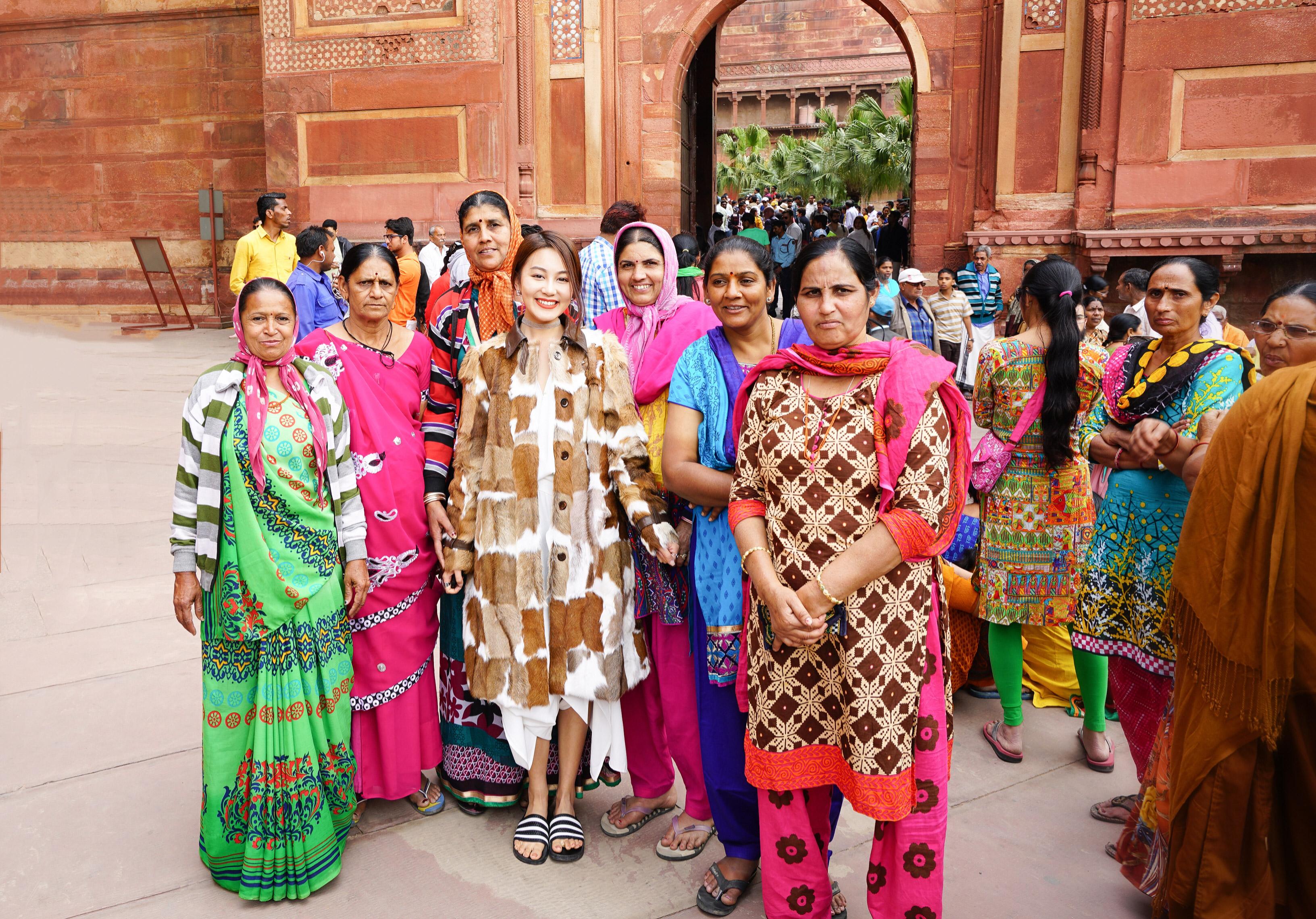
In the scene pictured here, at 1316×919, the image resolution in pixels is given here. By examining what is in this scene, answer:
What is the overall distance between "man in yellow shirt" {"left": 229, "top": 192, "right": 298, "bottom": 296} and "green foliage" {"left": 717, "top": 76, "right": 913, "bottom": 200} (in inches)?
795

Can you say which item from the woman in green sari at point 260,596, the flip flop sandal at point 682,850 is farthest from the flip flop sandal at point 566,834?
the woman in green sari at point 260,596

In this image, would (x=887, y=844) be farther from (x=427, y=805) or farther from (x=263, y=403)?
(x=263, y=403)

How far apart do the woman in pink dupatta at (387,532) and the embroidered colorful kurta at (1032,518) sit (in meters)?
2.03

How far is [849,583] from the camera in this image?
2.03 m

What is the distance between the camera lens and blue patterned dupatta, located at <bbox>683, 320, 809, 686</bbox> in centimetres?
247

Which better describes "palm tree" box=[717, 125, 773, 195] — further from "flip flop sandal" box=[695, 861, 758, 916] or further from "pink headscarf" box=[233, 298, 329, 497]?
"flip flop sandal" box=[695, 861, 758, 916]

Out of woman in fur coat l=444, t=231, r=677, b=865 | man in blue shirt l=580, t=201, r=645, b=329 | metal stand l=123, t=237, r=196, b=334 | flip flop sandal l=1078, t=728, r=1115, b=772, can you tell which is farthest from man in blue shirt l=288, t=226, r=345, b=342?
metal stand l=123, t=237, r=196, b=334

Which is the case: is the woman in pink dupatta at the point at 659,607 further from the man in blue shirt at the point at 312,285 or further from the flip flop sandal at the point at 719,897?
the man in blue shirt at the point at 312,285

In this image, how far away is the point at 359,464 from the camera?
2.80 metres

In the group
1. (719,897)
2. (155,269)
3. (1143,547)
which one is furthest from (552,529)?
(155,269)

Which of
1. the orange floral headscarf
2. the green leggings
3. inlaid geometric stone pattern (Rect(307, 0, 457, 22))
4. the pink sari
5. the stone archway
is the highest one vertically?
inlaid geometric stone pattern (Rect(307, 0, 457, 22))

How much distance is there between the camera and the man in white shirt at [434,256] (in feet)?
31.2

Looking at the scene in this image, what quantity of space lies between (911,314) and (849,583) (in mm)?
7871

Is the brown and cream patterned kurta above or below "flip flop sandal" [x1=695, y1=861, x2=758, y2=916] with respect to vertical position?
above
